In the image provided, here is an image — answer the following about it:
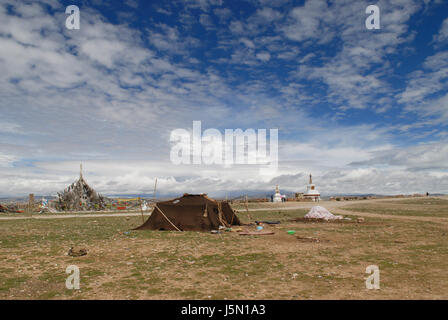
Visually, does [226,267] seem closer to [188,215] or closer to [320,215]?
[188,215]

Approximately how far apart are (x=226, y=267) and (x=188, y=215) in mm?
11446

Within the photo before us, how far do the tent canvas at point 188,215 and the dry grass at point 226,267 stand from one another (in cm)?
372

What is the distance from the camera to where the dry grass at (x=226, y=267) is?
8078mm

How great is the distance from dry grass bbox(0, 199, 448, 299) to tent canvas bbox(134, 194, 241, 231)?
A: 3720 mm

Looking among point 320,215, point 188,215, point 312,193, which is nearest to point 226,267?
point 188,215

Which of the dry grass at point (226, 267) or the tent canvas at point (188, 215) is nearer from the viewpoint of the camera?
the dry grass at point (226, 267)

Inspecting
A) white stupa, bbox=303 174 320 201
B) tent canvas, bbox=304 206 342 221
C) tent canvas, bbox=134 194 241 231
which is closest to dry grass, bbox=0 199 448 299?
tent canvas, bbox=134 194 241 231

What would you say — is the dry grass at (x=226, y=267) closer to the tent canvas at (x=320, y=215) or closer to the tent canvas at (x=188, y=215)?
the tent canvas at (x=188, y=215)

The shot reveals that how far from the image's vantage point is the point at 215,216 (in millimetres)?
22500

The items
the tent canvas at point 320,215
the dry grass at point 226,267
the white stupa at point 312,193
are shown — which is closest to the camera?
the dry grass at point 226,267

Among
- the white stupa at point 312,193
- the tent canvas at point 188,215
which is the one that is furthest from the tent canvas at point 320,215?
the white stupa at point 312,193
